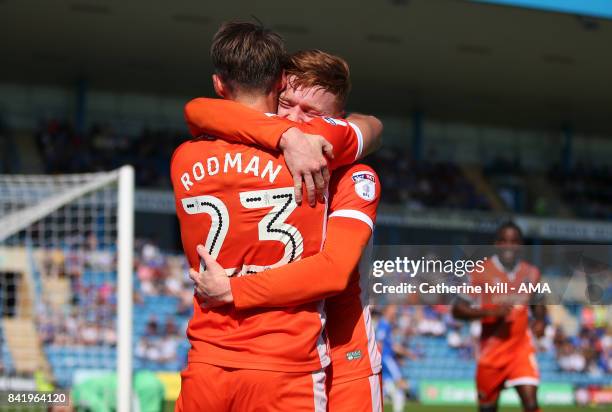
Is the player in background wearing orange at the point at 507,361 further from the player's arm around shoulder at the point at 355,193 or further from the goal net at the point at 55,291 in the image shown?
the player's arm around shoulder at the point at 355,193

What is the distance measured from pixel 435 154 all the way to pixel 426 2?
38.0 feet

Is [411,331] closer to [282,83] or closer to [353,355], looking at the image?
[353,355]

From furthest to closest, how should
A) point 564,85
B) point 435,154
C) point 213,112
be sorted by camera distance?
point 435,154 → point 564,85 → point 213,112

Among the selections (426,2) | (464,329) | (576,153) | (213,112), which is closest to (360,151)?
(213,112)

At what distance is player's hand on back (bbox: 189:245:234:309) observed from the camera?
2.60 metres

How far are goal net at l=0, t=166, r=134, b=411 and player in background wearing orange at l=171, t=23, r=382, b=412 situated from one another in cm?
553

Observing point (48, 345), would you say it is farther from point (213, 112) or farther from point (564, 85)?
point (564, 85)

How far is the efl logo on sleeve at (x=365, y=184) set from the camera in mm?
2738

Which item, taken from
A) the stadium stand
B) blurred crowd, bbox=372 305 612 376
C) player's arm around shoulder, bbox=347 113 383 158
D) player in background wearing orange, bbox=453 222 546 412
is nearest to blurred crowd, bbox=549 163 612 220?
the stadium stand

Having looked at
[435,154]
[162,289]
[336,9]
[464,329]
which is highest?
[336,9]

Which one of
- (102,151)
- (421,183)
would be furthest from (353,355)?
(421,183)

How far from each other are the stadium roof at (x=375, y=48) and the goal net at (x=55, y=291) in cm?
585

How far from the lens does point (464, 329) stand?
20812 millimetres

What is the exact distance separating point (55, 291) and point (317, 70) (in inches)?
453
